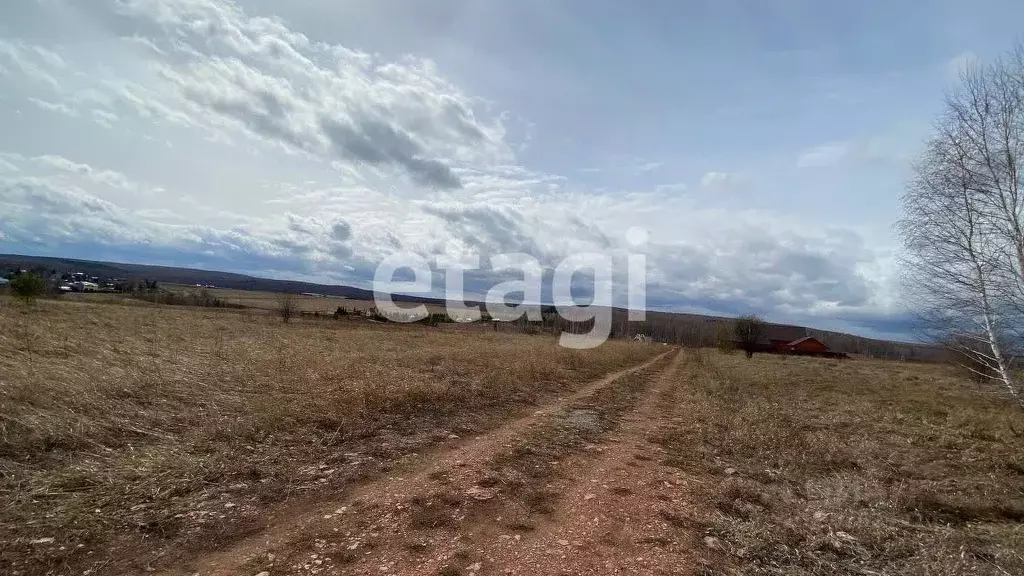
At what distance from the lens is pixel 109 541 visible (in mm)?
4391

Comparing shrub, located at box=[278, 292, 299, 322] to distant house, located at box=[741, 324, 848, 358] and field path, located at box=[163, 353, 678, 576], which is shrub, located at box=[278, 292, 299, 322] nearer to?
field path, located at box=[163, 353, 678, 576]

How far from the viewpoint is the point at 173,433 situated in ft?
24.0

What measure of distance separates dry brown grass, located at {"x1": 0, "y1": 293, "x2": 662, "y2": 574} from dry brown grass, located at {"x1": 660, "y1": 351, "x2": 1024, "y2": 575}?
4553 mm

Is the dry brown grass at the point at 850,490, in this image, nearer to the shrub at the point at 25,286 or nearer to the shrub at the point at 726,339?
the shrub at the point at 25,286

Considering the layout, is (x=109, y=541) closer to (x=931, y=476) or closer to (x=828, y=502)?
(x=828, y=502)

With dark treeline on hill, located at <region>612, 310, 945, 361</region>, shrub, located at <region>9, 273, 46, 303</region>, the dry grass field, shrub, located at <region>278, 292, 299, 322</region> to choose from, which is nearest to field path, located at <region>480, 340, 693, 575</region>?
the dry grass field

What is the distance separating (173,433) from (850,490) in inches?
403

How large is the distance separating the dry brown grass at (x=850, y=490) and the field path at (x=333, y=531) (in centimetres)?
319

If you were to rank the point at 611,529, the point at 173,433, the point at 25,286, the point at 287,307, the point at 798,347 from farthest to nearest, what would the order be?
1. the point at 798,347
2. the point at 287,307
3. the point at 25,286
4. the point at 173,433
5. the point at 611,529

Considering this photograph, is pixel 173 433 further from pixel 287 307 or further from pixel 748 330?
pixel 748 330

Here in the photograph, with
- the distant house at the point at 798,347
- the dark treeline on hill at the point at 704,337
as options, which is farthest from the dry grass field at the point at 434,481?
the dark treeline on hill at the point at 704,337

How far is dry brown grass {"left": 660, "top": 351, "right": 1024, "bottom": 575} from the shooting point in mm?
4695

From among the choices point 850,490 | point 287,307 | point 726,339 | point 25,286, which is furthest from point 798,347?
point 25,286

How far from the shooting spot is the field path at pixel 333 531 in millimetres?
4130
